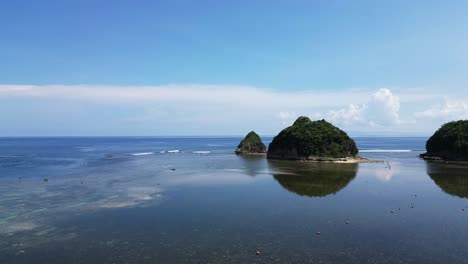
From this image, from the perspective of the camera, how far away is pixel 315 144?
10862cm

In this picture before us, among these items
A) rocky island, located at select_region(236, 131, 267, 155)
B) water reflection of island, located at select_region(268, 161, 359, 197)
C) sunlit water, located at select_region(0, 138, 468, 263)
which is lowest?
sunlit water, located at select_region(0, 138, 468, 263)

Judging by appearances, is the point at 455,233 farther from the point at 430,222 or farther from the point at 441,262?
the point at 441,262

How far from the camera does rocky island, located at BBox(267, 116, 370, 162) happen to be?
107 m

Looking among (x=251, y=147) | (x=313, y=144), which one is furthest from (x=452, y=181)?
(x=251, y=147)

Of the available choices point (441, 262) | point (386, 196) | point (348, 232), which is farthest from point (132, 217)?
point (386, 196)

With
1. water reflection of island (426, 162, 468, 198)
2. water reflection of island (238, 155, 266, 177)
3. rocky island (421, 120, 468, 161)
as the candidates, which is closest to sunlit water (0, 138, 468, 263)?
water reflection of island (426, 162, 468, 198)

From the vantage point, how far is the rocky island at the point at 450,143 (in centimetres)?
10356

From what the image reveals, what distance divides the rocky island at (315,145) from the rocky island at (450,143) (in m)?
25.8

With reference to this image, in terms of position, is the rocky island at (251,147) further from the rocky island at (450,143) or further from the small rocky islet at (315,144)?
the rocky island at (450,143)

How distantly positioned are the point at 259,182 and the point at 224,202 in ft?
60.2

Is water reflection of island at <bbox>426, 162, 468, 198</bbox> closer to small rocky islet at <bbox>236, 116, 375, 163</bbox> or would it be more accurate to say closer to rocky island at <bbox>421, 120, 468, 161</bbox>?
rocky island at <bbox>421, 120, 468, 161</bbox>

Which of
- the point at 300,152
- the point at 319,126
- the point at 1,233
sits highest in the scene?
the point at 319,126

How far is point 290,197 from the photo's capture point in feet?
156

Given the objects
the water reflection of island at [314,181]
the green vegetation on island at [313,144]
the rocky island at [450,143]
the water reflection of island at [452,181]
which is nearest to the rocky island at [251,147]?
the green vegetation on island at [313,144]
